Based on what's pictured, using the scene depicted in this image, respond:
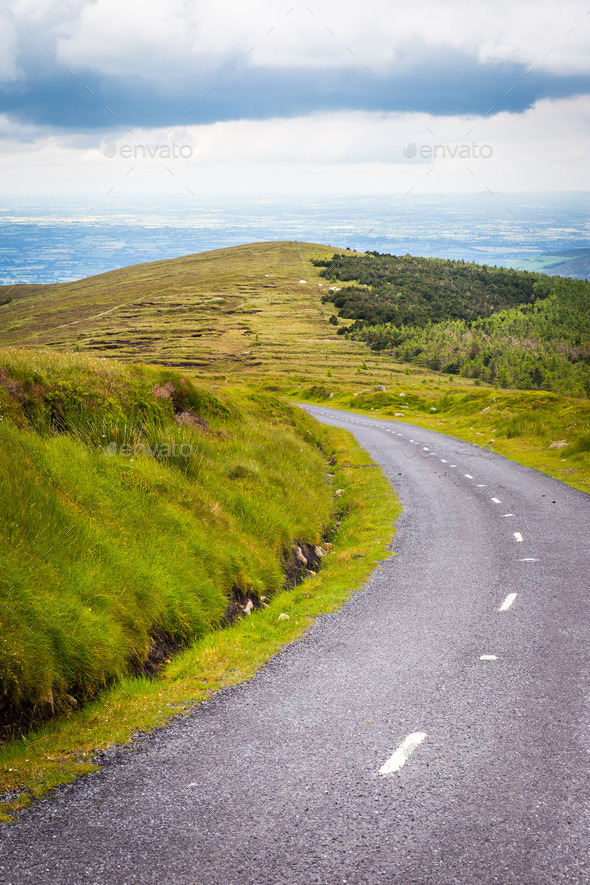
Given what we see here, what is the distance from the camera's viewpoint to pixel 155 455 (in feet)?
44.5

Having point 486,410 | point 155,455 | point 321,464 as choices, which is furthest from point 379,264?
point 155,455

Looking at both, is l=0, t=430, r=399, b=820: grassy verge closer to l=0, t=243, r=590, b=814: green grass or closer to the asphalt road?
l=0, t=243, r=590, b=814: green grass

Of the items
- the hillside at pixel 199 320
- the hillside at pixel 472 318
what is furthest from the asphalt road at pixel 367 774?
the hillside at pixel 472 318

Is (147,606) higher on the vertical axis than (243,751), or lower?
higher

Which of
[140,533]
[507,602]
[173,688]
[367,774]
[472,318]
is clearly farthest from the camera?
[472,318]

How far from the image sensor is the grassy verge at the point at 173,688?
5.30 metres

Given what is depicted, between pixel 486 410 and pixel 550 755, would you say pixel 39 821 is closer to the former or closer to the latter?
pixel 550 755

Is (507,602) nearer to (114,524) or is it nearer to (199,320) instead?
(114,524)

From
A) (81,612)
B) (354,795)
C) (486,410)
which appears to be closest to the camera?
(354,795)

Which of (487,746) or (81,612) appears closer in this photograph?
(487,746)

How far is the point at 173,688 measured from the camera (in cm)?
721

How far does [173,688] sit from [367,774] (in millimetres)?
2925

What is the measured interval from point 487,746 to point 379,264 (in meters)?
190
